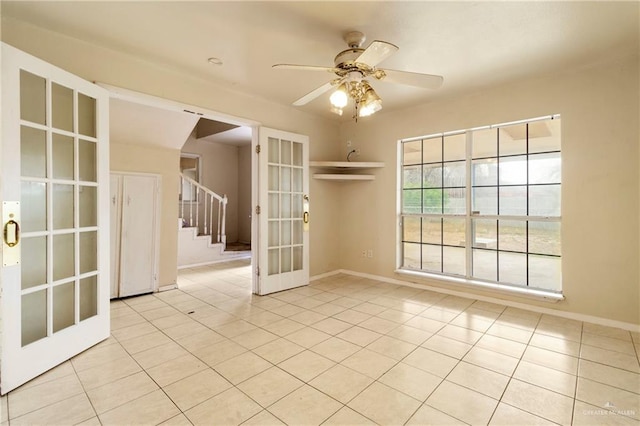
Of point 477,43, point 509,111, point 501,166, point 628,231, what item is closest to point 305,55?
point 477,43

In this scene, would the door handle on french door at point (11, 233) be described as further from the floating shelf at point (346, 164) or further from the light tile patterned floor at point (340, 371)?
the floating shelf at point (346, 164)

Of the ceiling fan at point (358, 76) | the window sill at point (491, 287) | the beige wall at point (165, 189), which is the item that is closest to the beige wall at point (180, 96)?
the beige wall at point (165, 189)

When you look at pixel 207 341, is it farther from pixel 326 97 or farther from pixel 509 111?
pixel 509 111

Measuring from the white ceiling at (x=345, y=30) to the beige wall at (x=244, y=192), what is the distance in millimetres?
5496

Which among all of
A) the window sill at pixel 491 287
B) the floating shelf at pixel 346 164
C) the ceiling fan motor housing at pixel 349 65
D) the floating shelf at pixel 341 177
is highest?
the ceiling fan motor housing at pixel 349 65

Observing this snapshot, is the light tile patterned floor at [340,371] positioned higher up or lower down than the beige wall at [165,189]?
lower down

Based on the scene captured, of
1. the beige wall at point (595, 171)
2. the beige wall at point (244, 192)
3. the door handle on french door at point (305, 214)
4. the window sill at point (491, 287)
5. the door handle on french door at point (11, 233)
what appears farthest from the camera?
the beige wall at point (244, 192)

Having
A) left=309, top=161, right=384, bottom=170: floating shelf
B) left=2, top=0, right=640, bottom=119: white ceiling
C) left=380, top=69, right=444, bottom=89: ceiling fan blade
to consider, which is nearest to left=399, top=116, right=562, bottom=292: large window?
left=309, top=161, right=384, bottom=170: floating shelf

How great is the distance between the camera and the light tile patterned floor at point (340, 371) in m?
1.77

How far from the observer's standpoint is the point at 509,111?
363 cm

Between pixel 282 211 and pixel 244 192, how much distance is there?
15.7 feet

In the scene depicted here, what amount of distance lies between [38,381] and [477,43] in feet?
14.1

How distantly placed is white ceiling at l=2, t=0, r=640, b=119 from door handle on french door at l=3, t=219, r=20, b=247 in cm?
157

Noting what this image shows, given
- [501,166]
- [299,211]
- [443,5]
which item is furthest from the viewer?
[299,211]
